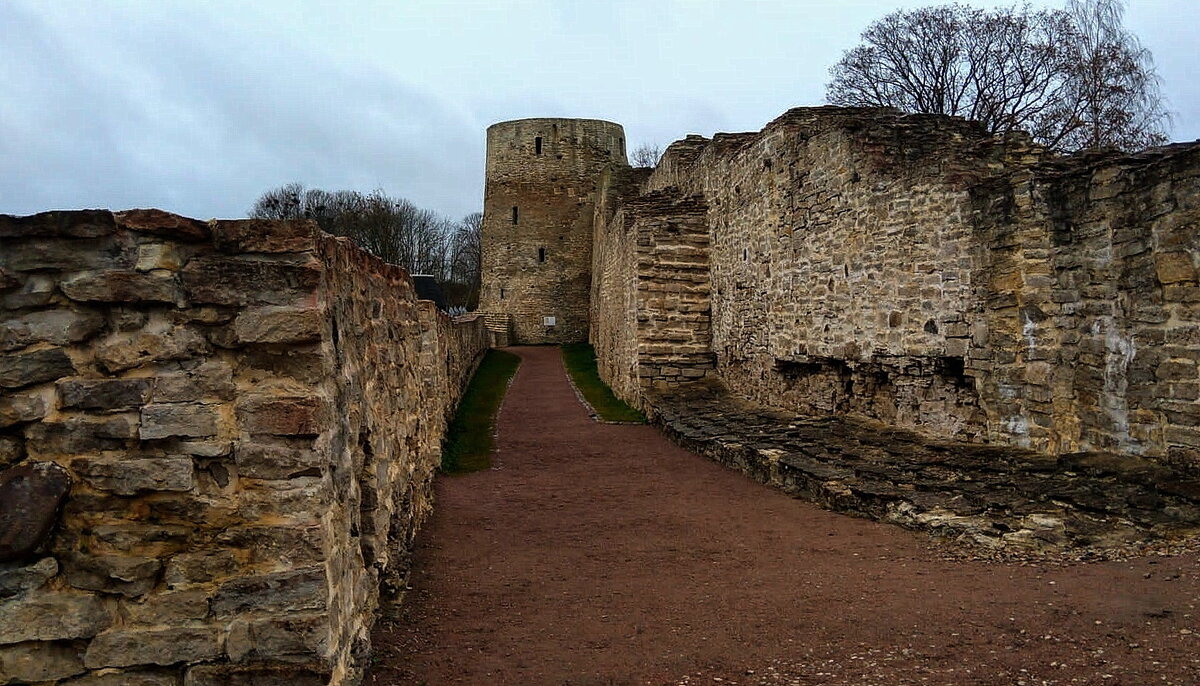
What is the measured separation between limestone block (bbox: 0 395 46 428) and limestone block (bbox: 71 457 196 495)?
250mm

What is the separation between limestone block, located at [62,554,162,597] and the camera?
10.2ft

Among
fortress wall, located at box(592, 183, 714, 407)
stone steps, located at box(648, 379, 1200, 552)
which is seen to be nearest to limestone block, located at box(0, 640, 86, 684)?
stone steps, located at box(648, 379, 1200, 552)

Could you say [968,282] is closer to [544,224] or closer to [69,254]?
[69,254]

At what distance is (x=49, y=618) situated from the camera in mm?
3055

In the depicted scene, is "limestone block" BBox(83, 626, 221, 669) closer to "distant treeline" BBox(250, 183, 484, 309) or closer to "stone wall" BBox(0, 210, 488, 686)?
"stone wall" BBox(0, 210, 488, 686)

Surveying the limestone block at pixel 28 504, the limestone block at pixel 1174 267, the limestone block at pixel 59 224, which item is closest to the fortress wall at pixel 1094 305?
the limestone block at pixel 1174 267

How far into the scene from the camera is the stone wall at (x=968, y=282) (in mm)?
6625

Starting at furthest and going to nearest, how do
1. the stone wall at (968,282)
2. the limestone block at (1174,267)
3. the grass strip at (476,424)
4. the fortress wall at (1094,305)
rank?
1. the grass strip at (476,424)
2. the stone wall at (968,282)
3. the fortress wall at (1094,305)
4. the limestone block at (1174,267)

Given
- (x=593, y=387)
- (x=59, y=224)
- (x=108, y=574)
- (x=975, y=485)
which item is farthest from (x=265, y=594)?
(x=593, y=387)

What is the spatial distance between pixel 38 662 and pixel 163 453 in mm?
907

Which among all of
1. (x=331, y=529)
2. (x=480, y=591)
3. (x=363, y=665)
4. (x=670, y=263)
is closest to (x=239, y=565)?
(x=331, y=529)

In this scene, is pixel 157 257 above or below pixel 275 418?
above

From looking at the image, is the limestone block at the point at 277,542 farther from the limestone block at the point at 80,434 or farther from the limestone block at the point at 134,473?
the limestone block at the point at 80,434

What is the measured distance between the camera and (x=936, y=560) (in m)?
5.64
